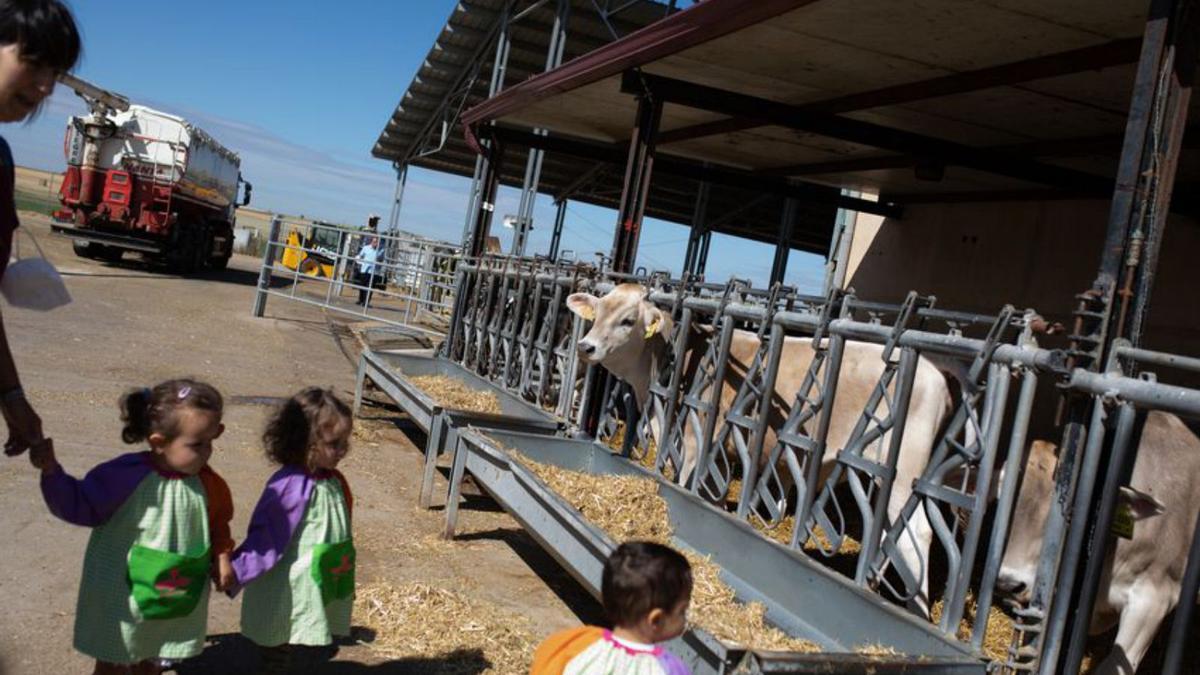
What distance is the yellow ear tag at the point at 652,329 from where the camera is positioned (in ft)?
21.0

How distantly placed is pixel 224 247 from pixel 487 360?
21933 millimetres

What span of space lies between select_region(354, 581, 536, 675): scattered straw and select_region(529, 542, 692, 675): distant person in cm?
189

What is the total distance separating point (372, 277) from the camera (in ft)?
55.6

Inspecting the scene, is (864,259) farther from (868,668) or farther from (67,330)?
(868,668)

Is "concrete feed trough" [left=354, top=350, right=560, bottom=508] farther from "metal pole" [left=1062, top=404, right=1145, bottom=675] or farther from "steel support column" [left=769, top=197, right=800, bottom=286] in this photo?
"steel support column" [left=769, top=197, right=800, bottom=286]

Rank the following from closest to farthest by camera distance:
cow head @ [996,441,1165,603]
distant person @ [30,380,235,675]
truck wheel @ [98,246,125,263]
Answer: distant person @ [30,380,235,675] → cow head @ [996,441,1165,603] → truck wheel @ [98,246,125,263]

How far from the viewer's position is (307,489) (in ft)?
11.4

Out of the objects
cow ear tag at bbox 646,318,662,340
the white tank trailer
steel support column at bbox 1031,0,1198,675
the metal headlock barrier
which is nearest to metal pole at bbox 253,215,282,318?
the white tank trailer

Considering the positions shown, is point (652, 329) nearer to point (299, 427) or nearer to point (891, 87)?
point (299, 427)

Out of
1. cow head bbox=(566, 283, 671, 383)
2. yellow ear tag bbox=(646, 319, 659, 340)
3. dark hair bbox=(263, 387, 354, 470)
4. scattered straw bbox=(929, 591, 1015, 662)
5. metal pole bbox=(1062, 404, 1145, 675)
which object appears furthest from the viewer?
cow head bbox=(566, 283, 671, 383)

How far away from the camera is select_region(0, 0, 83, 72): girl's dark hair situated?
2.49 metres

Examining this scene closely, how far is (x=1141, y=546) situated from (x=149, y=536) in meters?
3.82

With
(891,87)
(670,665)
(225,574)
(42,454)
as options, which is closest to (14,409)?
(42,454)

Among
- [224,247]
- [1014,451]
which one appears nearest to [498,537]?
[1014,451]
